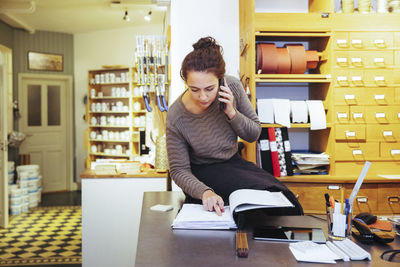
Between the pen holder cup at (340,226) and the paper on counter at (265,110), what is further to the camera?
the paper on counter at (265,110)

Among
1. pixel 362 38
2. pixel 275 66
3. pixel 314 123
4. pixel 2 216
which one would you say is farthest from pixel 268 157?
pixel 2 216

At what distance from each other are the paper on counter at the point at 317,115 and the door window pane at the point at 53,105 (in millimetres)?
6528

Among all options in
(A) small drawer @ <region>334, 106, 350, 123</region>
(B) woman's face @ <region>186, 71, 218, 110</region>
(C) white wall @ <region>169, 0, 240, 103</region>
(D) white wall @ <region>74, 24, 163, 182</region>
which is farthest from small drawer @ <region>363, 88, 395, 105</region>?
(D) white wall @ <region>74, 24, 163, 182</region>

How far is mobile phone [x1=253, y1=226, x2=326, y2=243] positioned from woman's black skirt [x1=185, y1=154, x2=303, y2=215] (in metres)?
0.30

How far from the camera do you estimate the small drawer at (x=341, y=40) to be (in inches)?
137

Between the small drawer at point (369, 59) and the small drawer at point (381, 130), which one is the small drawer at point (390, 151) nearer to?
the small drawer at point (381, 130)

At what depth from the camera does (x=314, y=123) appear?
135 inches

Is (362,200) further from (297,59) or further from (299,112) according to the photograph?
(297,59)

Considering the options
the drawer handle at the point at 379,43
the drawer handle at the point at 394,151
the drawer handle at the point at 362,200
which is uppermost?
the drawer handle at the point at 379,43

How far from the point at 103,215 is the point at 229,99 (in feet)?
6.93

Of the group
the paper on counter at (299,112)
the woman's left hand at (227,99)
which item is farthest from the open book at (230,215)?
the paper on counter at (299,112)

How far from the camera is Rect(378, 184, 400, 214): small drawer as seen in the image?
3348 mm

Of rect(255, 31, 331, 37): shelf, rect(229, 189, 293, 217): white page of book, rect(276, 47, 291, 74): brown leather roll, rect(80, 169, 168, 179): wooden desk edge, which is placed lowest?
rect(80, 169, 168, 179): wooden desk edge

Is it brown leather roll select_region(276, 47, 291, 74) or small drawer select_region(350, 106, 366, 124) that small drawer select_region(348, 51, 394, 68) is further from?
brown leather roll select_region(276, 47, 291, 74)
